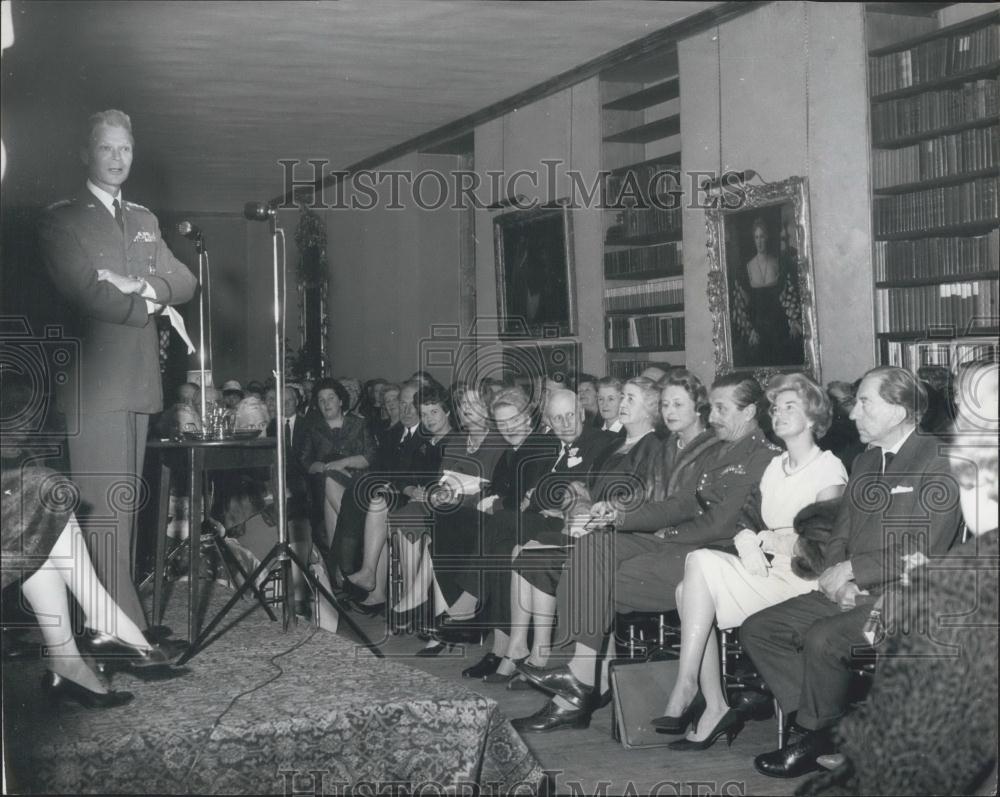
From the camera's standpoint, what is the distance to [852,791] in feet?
8.11

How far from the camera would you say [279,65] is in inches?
281

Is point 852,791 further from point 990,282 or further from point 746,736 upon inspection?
point 990,282

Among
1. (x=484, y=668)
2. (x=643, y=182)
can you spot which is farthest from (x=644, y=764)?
(x=643, y=182)

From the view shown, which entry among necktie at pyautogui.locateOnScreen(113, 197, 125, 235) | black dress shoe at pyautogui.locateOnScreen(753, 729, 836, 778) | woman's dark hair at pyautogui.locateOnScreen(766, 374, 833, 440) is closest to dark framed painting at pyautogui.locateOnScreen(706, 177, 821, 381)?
woman's dark hair at pyautogui.locateOnScreen(766, 374, 833, 440)

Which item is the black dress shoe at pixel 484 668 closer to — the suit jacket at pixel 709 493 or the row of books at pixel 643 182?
the suit jacket at pixel 709 493

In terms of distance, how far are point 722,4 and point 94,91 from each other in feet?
13.5

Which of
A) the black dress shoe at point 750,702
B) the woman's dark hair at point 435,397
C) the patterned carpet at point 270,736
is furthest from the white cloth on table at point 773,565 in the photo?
the woman's dark hair at point 435,397

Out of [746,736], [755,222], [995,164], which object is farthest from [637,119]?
[746,736]

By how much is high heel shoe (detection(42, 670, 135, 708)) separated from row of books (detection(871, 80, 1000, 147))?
411 centimetres

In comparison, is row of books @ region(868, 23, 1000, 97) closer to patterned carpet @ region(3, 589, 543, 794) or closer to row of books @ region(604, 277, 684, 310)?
row of books @ region(604, 277, 684, 310)

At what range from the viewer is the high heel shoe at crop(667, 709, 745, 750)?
3.73 m

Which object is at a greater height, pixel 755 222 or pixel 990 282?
pixel 755 222

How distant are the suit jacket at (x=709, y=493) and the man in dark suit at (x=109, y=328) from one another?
5.85 ft

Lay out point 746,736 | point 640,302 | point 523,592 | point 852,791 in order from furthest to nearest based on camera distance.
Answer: point 640,302
point 523,592
point 746,736
point 852,791
